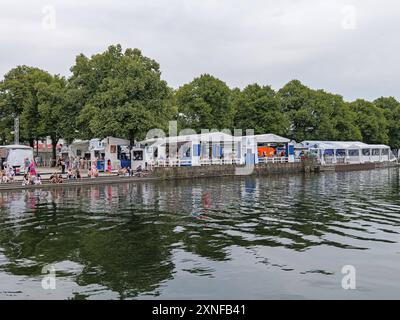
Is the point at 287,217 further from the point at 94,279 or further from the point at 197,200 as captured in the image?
the point at 94,279

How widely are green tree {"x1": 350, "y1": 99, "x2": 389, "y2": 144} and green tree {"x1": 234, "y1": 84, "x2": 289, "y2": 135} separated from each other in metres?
27.8

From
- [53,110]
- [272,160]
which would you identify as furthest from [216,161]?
[53,110]

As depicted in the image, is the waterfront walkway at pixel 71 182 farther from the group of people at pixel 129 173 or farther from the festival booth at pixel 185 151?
the festival booth at pixel 185 151

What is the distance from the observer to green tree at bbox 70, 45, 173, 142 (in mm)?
47812

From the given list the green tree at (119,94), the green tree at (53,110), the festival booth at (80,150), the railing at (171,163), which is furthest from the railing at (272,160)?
the green tree at (53,110)

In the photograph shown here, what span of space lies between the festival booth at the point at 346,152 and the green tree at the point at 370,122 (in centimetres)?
512

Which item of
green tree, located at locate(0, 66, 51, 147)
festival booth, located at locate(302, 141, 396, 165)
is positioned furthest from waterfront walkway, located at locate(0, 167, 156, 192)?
festival booth, located at locate(302, 141, 396, 165)

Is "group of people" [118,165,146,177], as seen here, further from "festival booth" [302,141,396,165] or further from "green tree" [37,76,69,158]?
"festival booth" [302,141,396,165]

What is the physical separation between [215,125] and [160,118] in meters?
18.7

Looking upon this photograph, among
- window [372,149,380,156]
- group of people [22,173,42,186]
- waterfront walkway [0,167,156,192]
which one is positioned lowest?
waterfront walkway [0,167,156,192]

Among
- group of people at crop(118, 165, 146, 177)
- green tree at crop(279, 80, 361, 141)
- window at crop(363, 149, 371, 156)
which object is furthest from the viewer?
window at crop(363, 149, 371, 156)

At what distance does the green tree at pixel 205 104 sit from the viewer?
66625mm

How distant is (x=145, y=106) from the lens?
49.0 metres
